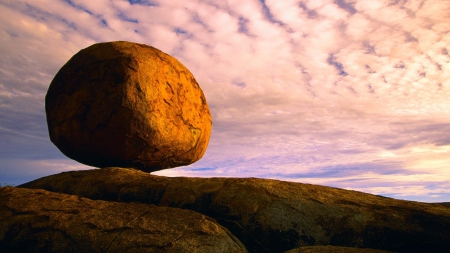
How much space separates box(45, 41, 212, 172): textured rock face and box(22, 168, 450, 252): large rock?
4.67 ft

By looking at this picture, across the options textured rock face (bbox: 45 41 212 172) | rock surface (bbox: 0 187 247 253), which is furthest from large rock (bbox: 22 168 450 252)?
textured rock face (bbox: 45 41 212 172)

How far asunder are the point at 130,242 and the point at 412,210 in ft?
11.8

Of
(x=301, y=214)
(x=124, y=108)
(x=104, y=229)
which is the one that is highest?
(x=124, y=108)

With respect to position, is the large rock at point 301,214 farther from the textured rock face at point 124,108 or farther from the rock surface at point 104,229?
the textured rock face at point 124,108

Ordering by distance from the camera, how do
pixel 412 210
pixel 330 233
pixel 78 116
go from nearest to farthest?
pixel 330 233, pixel 412 210, pixel 78 116

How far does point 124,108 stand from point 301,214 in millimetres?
3525

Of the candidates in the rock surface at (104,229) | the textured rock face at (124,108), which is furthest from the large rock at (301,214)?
the textured rock face at (124,108)

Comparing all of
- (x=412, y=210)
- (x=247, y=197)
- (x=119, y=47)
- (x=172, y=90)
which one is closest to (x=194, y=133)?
(x=172, y=90)

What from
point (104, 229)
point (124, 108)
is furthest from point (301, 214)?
point (124, 108)

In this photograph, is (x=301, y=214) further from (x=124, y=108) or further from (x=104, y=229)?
(x=124, y=108)

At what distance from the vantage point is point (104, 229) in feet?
13.8

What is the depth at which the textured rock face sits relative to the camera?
654 centimetres

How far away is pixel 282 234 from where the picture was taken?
4.58m

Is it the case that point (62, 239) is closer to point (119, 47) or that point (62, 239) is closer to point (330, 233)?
point (330, 233)
